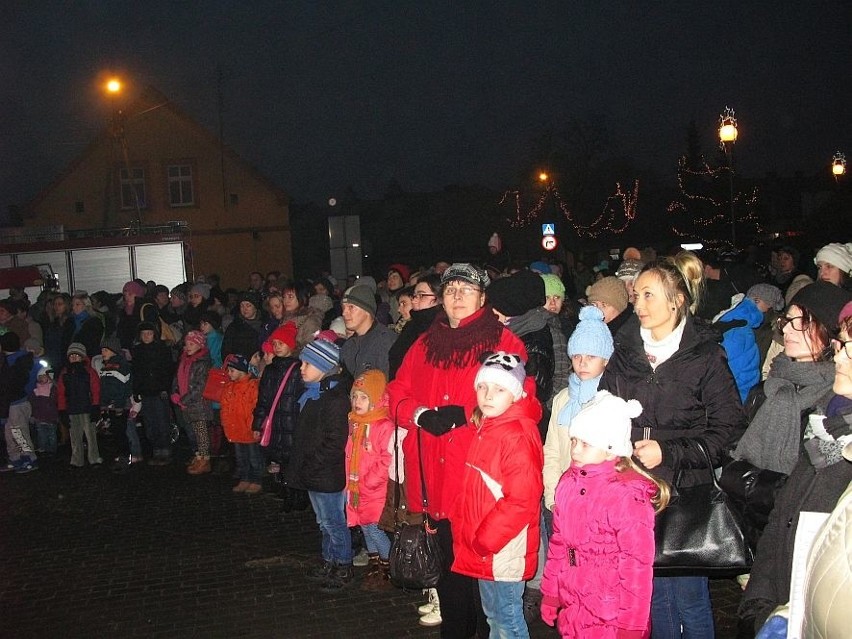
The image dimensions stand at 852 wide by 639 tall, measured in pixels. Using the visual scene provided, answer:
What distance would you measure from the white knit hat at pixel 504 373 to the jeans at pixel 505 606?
0.99 meters

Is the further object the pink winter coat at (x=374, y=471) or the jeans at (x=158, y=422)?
the jeans at (x=158, y=422)

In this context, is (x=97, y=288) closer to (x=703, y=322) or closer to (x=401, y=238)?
(x=703, y=322)

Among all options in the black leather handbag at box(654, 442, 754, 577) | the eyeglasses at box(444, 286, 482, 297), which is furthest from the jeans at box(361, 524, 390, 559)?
the black leather handbag at box(654, 442, 754, 577)

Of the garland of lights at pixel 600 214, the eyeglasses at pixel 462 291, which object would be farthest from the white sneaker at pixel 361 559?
the garland of lights at pixel 600 214

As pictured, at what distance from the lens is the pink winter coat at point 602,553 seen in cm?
320

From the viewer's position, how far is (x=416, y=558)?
13.5 feet

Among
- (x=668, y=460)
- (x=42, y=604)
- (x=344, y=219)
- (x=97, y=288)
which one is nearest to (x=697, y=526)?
(x=668, y=460)

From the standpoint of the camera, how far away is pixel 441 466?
13.9 feet

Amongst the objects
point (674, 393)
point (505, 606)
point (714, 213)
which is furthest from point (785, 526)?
point (714, 213)

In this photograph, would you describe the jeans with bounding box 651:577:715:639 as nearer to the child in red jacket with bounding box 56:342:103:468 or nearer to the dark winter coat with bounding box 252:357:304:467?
the dark winter coat with bounding box 252:357:304:467

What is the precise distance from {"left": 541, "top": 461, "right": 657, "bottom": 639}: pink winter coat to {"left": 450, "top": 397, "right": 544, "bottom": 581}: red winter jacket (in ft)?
0.85

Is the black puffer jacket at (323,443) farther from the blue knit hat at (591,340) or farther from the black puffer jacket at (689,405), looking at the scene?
the black puffer jacket at (689,405)

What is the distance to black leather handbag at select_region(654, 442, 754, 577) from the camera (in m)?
3.46

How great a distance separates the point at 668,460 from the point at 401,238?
137 ft
